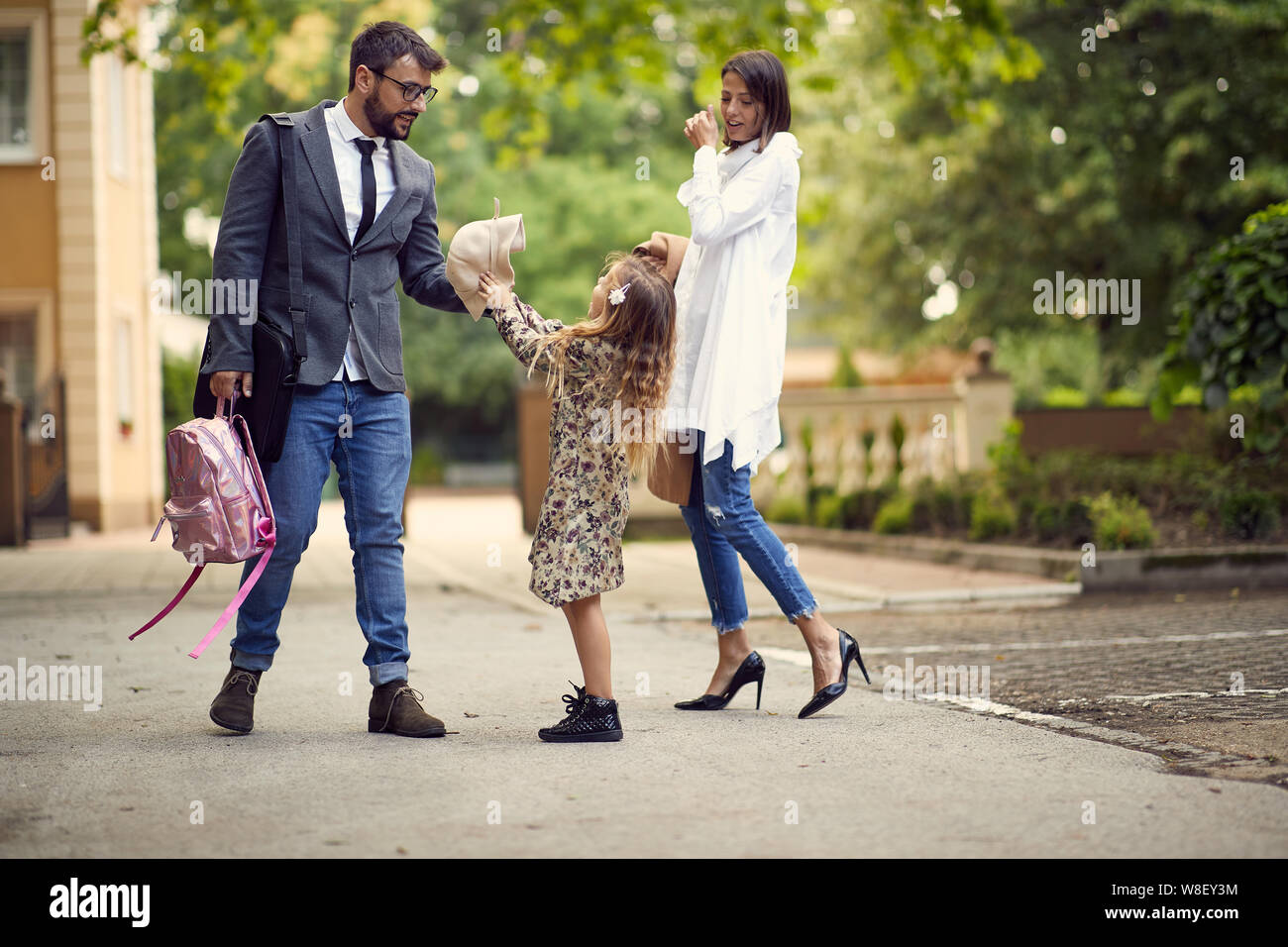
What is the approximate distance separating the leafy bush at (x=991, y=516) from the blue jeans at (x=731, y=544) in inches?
250

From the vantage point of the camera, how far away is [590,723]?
4414 mm

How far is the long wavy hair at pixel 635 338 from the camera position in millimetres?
4422

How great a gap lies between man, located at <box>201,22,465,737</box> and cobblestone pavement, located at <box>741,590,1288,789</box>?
1976 mm

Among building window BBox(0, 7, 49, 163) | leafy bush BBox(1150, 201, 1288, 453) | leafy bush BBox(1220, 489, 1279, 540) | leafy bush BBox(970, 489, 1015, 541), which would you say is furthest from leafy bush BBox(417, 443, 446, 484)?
leafy bush BBox(1150, 201, 1288, 453)

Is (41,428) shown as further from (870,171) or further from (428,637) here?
(870,171)

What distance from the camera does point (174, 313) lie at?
3139 cm

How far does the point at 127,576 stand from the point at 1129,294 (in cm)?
1733

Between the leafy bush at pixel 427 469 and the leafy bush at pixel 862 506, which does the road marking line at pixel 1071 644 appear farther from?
the leafy bush at pixel 427 469

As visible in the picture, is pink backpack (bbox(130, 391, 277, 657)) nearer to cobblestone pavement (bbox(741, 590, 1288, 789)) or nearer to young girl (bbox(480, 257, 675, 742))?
young girl (bbox(480, 257, 675, 742))

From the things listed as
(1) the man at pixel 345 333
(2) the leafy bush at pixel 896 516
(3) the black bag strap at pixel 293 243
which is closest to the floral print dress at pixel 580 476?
(1) the man at pixel 345 333

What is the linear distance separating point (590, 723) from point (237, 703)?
3.70 feet

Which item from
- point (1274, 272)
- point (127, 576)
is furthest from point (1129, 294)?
point (127, 576)

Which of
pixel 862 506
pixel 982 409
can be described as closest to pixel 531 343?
pixel 862 506

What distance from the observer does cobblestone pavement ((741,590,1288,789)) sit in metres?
4.41
